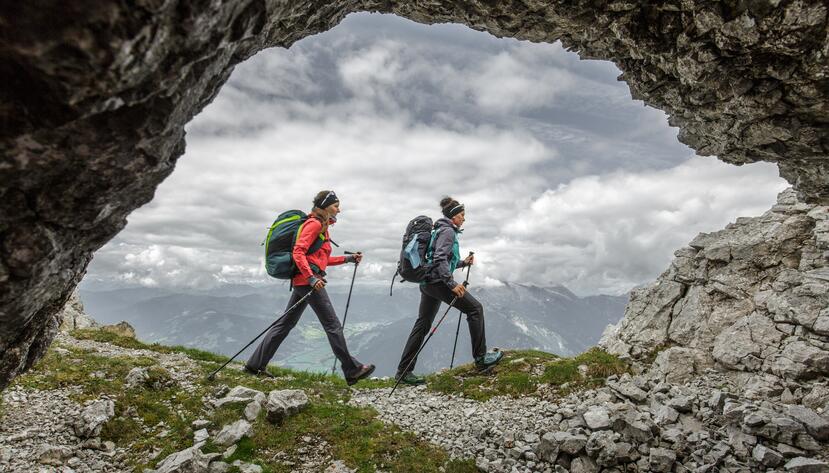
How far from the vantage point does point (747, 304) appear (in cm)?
1216

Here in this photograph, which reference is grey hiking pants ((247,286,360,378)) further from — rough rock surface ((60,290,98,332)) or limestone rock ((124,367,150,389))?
rough rock surface ((60,290,98,332))

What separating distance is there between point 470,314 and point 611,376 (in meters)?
4.91

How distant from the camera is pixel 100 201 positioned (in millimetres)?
4008

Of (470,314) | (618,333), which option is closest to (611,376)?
(618,333)

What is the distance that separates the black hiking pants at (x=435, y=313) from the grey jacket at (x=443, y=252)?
0.33 meters

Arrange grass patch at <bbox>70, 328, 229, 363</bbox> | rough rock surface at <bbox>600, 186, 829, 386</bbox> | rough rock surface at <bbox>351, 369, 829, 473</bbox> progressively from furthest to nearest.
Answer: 1. grass patch at <bbox>70, 328, 229, 363</bbox>
2. rough rock surface at <bbox>600, 186, 829, 386</bbox>
3. rough rock surface at <bbox>351, 369, 829, 473</bbox>

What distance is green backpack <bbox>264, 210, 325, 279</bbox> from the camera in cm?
1198

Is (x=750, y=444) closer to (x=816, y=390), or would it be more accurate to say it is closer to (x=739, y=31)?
(x=816, y=390)

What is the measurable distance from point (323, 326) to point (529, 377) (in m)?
7.25

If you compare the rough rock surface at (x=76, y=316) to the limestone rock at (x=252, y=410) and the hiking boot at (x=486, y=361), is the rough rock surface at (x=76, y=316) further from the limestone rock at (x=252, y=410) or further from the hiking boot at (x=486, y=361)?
the hiking boot at (x=486, y=361)

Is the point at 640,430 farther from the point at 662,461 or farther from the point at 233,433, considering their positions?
the point at 233,433

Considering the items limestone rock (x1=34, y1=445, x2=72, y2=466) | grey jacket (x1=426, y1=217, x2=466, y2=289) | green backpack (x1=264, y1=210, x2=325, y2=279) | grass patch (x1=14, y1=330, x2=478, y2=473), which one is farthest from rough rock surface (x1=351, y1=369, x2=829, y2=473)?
limestone rock (x1=34, y1=445, x2=72, y2=466)

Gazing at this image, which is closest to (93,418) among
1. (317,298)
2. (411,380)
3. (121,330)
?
(317,298)

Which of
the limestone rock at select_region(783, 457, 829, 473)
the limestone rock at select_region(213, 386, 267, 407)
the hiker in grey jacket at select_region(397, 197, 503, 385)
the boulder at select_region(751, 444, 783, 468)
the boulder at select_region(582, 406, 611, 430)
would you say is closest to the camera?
the limestone rock at select_region(783, 457, 829, 473)
